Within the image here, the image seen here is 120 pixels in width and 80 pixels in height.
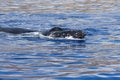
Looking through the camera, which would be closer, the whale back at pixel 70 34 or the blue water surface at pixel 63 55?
the blue water surface at pixel 63 55

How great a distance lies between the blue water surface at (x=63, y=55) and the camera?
10.6 meters

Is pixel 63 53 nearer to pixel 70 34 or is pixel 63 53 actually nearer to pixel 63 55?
pixel 63 55

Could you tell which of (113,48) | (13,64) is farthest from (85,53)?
(13,64)

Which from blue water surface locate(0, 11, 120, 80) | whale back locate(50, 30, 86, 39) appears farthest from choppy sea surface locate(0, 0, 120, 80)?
whale back locate(50, 30, 86, 39)

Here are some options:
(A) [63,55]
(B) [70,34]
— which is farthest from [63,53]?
(B) [70,34]

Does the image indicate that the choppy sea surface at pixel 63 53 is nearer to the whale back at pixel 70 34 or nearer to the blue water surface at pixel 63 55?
the blue water surface at pixel 63 55

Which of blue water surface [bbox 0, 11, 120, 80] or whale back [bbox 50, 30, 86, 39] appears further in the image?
whale back [bbox 50, 30, 86, 39]

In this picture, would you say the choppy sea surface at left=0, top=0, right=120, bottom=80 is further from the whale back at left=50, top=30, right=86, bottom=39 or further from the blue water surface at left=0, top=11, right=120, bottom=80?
the whale back at left=50, top=30, right=86, bottom=39

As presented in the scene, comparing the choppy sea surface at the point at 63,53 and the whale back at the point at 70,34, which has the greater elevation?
the whale back at the point at 70,34

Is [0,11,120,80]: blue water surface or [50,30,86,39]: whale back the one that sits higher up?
[50,30,86,39]: whale back

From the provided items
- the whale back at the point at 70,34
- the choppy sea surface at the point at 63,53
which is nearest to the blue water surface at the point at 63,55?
the choppy sea surface at the point at 63,53

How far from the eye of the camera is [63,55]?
13117 millimetres

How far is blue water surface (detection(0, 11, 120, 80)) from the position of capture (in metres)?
10.6

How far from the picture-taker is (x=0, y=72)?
10664 mm
